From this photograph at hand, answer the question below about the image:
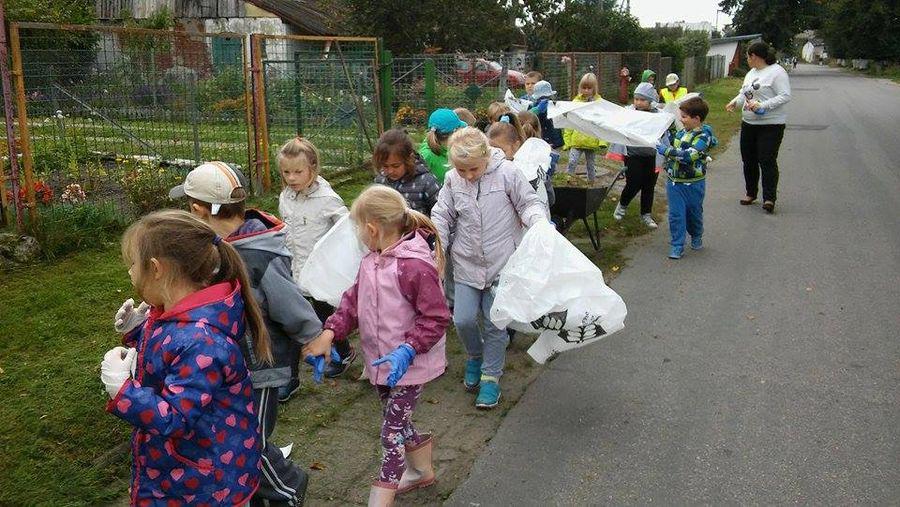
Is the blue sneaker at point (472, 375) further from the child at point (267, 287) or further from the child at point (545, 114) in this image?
the child at point (545, 114)

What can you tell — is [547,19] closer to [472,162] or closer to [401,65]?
[401,65]

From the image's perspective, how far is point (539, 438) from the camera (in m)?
4.27

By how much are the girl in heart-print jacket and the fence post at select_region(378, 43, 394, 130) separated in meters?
9.39

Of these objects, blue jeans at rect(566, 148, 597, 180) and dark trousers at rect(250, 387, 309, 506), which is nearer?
dark trousers at rect(250, 387, 309, 506)

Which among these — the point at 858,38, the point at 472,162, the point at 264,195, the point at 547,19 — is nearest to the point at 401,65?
the point at 264,195

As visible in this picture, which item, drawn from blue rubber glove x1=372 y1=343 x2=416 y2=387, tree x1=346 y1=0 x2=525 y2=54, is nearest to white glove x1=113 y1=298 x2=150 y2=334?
blue rubber glove x1=372 y1=343 x2=416 y2=387

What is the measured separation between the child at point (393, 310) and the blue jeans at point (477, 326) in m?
1.07

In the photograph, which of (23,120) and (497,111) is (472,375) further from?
(23,120)

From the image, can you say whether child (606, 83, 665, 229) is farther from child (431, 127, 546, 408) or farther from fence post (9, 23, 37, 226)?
fence post (9, 23, 37, 226)

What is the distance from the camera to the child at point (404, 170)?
491cm

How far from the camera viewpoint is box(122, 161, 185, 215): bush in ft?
24.5

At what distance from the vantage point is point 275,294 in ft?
9.98

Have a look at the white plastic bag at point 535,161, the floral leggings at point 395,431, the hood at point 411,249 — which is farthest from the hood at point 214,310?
the white plastic bag at point 535,161

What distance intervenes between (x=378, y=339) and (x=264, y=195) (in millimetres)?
6072
